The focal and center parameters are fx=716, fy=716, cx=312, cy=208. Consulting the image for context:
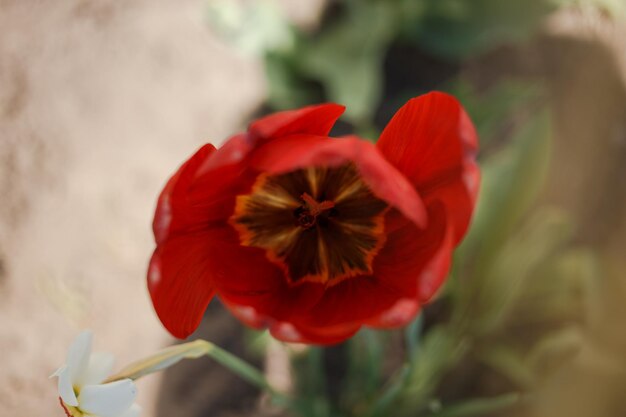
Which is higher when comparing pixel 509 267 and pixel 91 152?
pixel 91 152

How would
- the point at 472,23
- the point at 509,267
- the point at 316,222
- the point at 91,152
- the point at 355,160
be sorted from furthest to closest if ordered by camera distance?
1. the point at 472,23
2. the point at 91,152
3. the point at 509,267
4. the point at 316,222
5. the point at 355,160

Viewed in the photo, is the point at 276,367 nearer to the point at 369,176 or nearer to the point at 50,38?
the point at 50,38

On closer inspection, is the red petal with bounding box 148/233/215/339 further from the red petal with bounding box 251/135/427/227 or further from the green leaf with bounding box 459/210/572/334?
the green leaf with bounding box 459/210/572/334

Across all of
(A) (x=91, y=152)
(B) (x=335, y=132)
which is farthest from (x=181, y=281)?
(B) (x=335, y=132)

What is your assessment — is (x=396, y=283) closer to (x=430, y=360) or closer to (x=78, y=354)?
(x=78, y=354)

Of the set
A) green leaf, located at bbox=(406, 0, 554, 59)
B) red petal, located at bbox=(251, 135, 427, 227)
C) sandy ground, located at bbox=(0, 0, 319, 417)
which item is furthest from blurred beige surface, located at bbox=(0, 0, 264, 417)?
red petal, located at bbox=(251, 135, 427, 227)

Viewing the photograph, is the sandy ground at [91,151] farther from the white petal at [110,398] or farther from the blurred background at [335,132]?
the white petal at [110,398]
